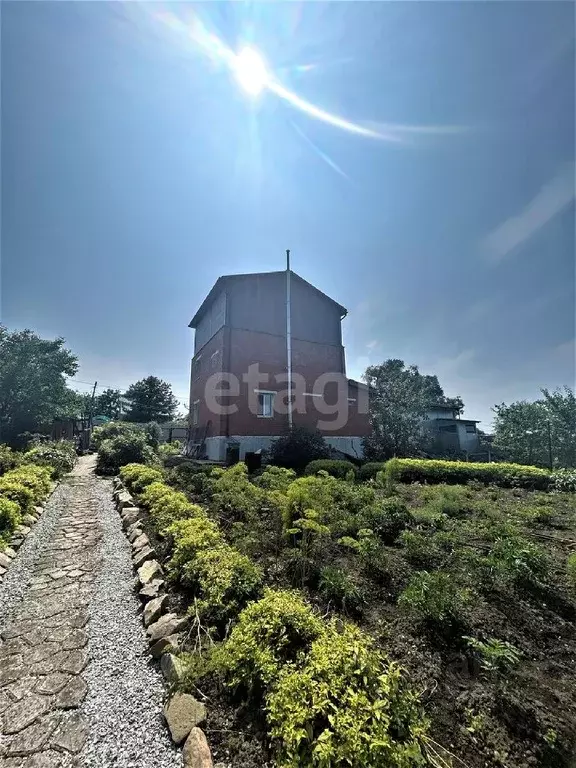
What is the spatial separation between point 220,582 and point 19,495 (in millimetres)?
5524

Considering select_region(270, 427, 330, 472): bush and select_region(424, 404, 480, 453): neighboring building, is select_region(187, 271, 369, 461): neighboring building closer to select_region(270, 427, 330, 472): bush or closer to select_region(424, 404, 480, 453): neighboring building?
select_region(270, 427, 330, 472): bush

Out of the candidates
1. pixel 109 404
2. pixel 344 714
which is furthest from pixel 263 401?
Answer: pixel 109 404

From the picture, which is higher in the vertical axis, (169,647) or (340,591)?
(340,591)

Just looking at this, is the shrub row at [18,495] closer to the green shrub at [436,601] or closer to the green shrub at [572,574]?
the green shrub at [436,601]

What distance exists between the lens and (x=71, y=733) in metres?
1.94

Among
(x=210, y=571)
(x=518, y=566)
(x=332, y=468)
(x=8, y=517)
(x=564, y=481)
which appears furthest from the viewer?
(x=332, y=468)

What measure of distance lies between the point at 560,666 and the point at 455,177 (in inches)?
405

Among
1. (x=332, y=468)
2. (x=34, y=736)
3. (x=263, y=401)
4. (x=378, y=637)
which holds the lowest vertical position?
(x=34, y=736)

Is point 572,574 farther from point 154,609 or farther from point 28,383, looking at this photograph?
point 28,383

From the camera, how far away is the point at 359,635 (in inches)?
82.4

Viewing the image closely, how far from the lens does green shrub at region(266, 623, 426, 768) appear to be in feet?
4.57

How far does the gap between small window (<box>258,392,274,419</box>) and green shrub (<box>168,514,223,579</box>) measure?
1192 centimetres

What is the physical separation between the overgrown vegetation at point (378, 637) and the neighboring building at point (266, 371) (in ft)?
35.1

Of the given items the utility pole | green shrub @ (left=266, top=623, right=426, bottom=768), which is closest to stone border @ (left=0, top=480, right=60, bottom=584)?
green shrub @ (left=266, top=623, right=426, bottom=768)
